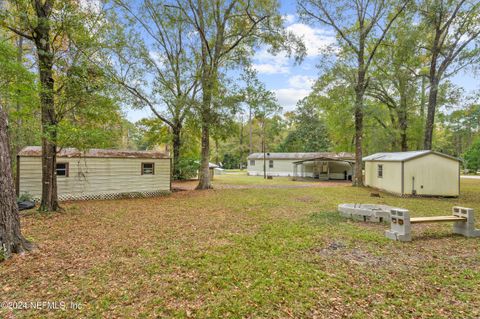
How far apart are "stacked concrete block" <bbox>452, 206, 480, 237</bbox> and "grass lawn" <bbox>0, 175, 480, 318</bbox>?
0.31 m

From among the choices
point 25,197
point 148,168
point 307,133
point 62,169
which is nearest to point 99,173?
point 62,169

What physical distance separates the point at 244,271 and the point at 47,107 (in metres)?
8.36

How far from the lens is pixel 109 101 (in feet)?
29.2

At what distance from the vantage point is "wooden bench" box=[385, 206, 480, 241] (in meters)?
5.47

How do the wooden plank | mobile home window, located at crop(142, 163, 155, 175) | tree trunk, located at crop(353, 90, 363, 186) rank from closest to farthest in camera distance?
the wooden plank → mobile home window, located at crop(142, 163, 155, 175) → tree trunk, located at crop(353, 90, 363, 186)

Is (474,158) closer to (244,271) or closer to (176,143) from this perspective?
(176,143)

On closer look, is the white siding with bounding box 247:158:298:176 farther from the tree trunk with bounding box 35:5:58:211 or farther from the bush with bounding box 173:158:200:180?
the tree trunk with bounding box 35:5:58:211

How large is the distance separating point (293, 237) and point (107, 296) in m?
3.95

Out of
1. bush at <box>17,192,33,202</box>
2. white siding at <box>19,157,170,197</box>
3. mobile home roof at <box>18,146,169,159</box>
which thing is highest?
mobile home roof at <box>18,146,169,159</box>

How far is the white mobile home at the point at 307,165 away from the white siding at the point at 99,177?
614 inches

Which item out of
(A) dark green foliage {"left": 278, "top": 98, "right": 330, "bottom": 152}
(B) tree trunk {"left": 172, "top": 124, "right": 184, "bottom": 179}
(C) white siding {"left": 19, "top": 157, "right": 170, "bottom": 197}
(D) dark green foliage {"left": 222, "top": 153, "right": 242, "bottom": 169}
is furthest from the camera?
(D) dark green foliage {"left": 222, "top": 153, "right": 242, "bottom": 169}

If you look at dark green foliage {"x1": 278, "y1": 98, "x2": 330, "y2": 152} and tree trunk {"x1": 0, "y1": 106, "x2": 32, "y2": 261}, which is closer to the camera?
tree trunk {"x1": 0, "y1": 106, "x2": 32, "y2": 261}

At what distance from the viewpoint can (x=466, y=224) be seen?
587 centimetres

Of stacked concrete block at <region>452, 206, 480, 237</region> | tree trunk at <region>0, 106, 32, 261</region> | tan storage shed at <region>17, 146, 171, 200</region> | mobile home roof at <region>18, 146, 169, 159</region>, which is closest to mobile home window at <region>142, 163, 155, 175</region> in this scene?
tan storage shed at <region>17, 146, 171, 200</region>
